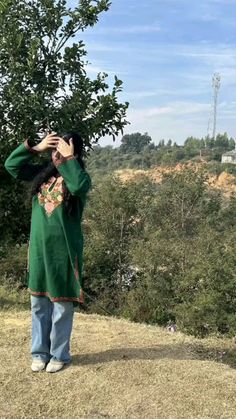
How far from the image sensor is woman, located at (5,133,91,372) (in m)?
3.83

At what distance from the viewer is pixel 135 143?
9594cm

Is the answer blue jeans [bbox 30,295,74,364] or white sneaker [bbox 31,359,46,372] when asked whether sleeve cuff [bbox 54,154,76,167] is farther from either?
white sneaker [bbox 31,359,46,372]

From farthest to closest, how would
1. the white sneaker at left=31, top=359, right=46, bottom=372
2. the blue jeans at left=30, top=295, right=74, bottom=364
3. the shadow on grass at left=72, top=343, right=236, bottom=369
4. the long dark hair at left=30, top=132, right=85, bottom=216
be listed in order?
the shadow on grass at left=72, top=343, right=236, bottom=369 → the white sneaker at left=31, top=359, right=46, bottom=372 → the blue jeans at left=30, top=295, right=74, bottom=364 → the long dark hair at left=30, top=132, right=85, bottom=216

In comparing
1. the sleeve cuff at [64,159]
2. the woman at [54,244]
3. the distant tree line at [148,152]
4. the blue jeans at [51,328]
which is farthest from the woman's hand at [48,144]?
the distant tree line at [148,152]

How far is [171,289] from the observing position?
18.2 meters

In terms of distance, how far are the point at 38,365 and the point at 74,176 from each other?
147cm

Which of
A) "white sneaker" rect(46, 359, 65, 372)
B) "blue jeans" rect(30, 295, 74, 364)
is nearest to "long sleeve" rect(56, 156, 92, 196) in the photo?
"blue jeans" rect(30, 295, 74, 364)

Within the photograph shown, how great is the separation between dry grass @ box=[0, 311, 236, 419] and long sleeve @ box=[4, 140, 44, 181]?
146cm

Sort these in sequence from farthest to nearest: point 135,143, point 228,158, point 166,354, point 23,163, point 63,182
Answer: point 135,143 → point 228,158 → point 166,354 → point 23,163 → point 63,182

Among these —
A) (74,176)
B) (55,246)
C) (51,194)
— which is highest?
(74,176)

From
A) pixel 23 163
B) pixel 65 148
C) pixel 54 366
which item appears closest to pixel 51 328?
pixel 54 366

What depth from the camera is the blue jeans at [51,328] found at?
12.8 feet

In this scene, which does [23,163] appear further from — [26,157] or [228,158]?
[228,158]

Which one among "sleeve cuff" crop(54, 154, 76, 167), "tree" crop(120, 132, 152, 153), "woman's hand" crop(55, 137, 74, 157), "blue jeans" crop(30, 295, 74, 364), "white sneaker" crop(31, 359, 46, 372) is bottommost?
"white sneaker" crop(31, 359, 46, 372)
